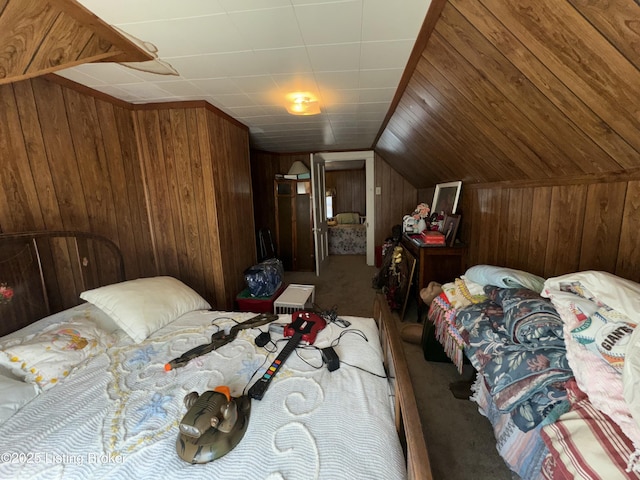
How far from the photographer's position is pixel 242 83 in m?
2.02

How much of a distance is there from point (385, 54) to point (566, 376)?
6.13 feet

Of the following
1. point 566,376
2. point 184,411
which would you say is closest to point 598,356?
point 566,376

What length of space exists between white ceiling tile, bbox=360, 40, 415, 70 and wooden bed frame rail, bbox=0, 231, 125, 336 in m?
2.26

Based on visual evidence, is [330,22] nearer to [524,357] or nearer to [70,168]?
[524,357]

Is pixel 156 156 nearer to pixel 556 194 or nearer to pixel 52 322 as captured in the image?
pixel 52 322

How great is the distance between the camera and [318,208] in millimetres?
4438

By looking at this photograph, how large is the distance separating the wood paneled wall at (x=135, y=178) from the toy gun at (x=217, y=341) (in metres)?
1.13

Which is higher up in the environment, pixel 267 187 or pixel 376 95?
pixel 376 95

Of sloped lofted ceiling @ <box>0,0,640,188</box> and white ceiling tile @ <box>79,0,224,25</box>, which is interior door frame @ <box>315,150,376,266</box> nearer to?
sloped lofted ceiling @ <box>0,0,640,188</box>

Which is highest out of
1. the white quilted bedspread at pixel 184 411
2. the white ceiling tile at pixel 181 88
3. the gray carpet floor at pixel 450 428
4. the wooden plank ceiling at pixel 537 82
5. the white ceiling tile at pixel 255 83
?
the white ceiling tile at pixel 181 88

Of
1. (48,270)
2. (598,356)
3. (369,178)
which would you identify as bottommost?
(598,356)

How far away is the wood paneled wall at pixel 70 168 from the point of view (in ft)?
5.08

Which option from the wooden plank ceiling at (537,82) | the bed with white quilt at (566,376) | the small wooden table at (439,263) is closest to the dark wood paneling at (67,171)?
the wooden plank ceiling at (537,82)

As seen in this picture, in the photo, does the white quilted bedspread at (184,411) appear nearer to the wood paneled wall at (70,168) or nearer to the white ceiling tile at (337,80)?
the wood paneled wall at (70,168)
